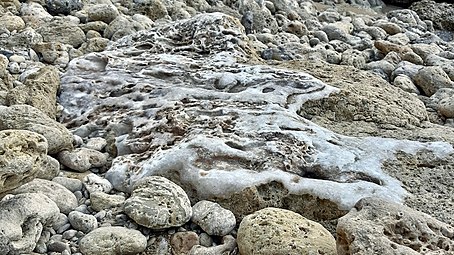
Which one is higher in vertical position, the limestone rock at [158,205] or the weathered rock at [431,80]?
the limestone rock at [158,205]

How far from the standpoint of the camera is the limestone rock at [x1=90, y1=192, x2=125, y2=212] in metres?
2.69

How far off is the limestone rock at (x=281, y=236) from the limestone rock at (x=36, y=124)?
1.14m

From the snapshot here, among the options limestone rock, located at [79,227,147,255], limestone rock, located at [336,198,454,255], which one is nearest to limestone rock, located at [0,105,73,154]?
limestone rock, located at [79,227,147,255]

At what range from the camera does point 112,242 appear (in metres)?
2.34

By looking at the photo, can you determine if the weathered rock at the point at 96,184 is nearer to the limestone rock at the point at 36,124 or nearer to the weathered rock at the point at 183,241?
the limestone rock at the point at 36,124

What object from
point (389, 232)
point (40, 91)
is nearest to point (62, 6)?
point (40, 91)

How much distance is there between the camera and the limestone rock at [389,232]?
2.02 meters

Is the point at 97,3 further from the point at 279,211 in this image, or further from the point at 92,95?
the point at 279,211

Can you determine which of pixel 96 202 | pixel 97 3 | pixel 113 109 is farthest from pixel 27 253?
pixel 97 3

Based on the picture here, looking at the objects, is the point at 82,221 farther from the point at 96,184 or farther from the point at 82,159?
the point at 82,159

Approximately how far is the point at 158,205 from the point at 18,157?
23.8 inches

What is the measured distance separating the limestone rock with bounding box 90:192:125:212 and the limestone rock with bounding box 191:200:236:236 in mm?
356

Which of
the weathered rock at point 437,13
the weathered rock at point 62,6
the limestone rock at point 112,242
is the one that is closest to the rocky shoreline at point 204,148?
the limestone rock at point 112,242

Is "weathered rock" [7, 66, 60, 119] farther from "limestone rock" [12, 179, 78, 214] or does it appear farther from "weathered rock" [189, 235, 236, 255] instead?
"weathered rock" [189, 235, 236, 255]
